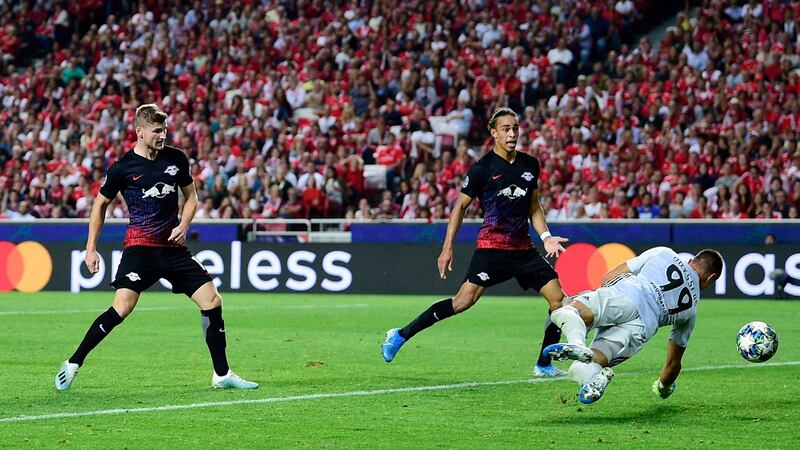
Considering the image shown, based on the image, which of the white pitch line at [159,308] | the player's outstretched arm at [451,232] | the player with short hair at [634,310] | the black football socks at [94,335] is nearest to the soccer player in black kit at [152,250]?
the black football socks at [94,335]

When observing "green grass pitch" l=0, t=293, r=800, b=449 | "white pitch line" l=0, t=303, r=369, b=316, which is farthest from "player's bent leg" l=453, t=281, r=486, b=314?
"white pitch line" l=0, t=303, r=369, b=316

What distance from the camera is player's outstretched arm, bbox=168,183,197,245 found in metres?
9.72

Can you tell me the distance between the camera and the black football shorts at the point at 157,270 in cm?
994

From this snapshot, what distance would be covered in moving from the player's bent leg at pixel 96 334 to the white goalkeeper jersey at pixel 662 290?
3653 mm


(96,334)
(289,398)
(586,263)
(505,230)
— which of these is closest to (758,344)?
(505,230)

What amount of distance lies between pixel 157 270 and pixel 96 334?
2.15ft

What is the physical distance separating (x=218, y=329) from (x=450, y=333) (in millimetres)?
6044

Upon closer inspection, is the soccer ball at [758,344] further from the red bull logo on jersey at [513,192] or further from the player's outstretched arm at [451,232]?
the player's outstretched arm at [451,232]

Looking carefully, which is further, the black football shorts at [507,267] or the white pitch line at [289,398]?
the black football shorts at [507,267]

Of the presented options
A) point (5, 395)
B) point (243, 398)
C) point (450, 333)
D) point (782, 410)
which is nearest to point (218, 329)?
point (243, 398)

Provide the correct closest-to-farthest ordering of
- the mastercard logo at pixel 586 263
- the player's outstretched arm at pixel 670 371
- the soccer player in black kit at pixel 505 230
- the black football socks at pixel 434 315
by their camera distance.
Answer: the player's outstretched arm at pixel 670 371, the soccer player in black kit at pixel 505 230, the black football socks at pixel 434 315, the mastercard logo at pixel 586 263

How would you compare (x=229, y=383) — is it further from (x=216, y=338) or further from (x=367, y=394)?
(x=367, y=394)

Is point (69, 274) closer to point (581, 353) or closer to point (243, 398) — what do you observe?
point (243, 398)

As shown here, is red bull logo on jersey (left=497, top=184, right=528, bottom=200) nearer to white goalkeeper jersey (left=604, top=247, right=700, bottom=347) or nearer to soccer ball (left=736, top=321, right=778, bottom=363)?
white goalkeeper jersey (left=604, top=247, right=700, bottom=347)
